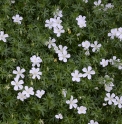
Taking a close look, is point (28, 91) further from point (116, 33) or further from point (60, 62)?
point (116, 33)

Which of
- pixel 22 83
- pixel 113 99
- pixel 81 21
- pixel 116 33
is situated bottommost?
pixel 113 99

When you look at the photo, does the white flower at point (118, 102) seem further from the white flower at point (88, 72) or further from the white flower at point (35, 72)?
the white flower at point (35, 72)

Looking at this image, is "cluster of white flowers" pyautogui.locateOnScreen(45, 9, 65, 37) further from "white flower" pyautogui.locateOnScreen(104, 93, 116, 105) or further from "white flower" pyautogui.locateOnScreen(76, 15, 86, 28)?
"white flower" pyautogui.locateOnScreen(104, 93, 116, 105)

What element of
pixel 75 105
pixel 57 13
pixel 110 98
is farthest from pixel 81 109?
pixel 57 13

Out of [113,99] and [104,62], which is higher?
[104,62]

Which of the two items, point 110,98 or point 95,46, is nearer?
point 110,98

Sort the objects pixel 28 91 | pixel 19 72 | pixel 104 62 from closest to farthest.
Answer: pixel 28 91, pixel 19 72, pixel 104 62

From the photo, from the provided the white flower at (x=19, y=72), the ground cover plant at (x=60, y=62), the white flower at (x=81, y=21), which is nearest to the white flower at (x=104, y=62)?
the ground cover plant at (x=60, y=62)
